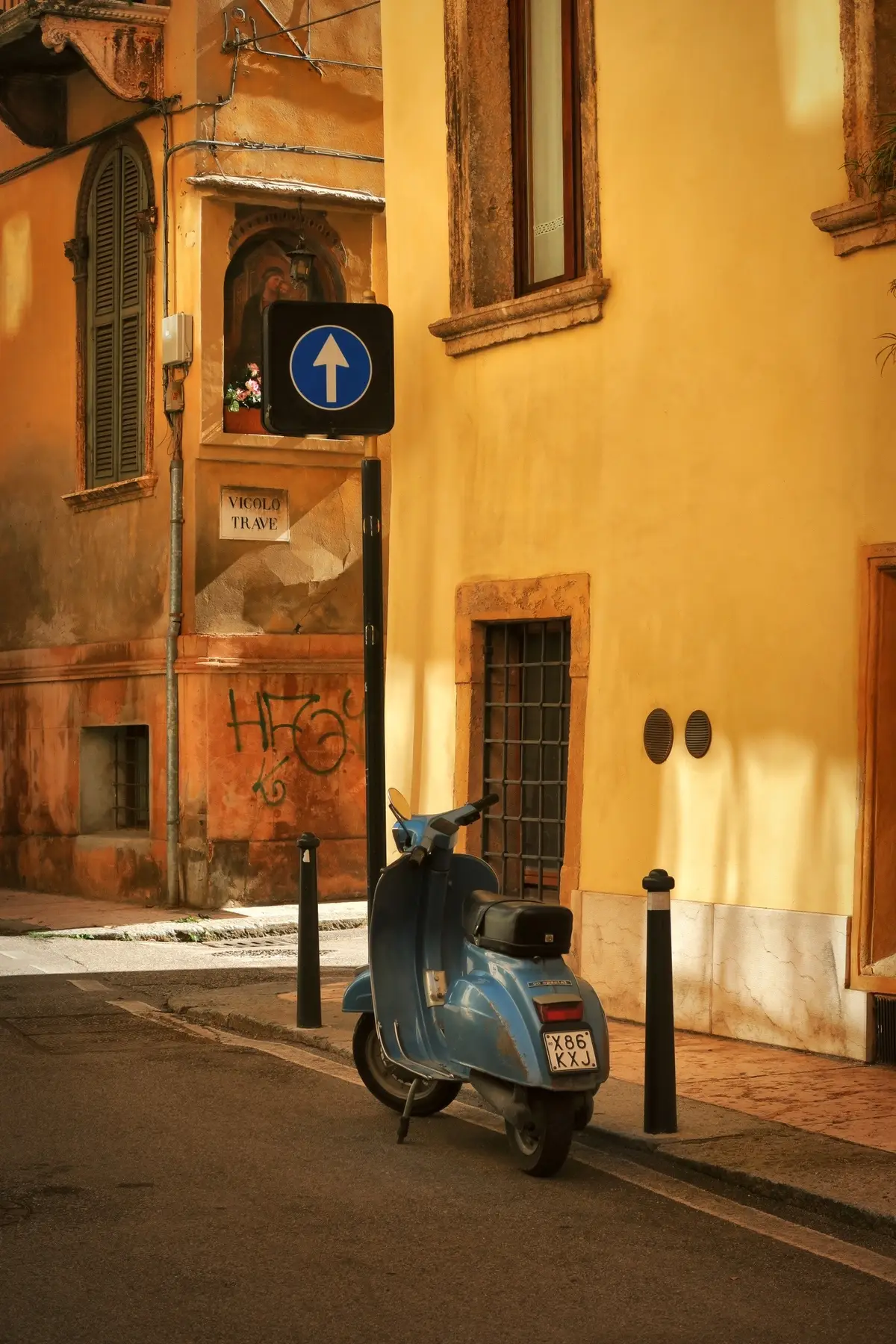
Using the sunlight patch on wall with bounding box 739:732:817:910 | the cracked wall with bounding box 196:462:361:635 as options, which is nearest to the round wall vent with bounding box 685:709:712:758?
the sunlight patch on wall with bounding box 739:732:817:910

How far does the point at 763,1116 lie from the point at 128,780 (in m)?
12.0

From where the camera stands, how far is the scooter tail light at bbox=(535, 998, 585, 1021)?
6613 mm

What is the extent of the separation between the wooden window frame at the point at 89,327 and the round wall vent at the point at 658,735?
8557 millimetres

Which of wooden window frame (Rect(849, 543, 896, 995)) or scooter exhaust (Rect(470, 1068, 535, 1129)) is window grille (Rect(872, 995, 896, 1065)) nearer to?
wooden window frame (Rect(849, 543, 896, 995))

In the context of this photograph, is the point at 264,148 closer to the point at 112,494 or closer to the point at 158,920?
the point at 112,494

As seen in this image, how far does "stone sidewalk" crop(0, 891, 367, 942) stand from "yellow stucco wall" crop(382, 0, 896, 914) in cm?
436

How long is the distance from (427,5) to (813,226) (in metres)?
3.86

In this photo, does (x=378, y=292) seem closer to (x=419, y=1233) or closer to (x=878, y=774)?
(x=878, y=774)

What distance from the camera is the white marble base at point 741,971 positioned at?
881 cm

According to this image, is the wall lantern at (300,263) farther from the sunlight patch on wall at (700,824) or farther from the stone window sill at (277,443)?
the sunlight patch on wall at (700,824)

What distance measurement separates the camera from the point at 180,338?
17.1 meters

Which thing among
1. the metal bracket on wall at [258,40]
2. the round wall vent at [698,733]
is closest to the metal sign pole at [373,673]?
the round wall vent at [698,733]

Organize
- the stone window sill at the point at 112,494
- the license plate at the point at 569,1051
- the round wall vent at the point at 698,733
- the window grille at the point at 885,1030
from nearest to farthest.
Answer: the license plate at the point at 569,1051 < the window grille at the point at 885,1030 < the round wall vent at the point at 698,733 < the stone window sill at the point at 112,494

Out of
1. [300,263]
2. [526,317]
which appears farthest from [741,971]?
[300,263]
